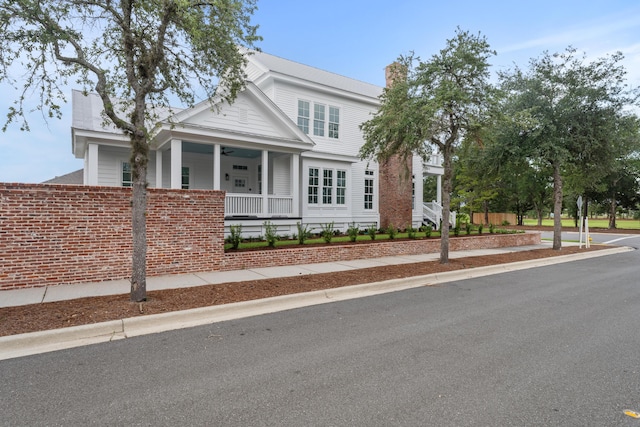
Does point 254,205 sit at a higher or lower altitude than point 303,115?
lower

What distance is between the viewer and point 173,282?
7773mm

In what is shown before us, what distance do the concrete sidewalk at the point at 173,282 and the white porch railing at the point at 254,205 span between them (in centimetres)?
408

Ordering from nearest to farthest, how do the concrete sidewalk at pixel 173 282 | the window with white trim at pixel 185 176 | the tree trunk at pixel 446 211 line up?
the concrete sidewalk at pixel 173 282 → the tree trunk at pixel 446 211 → the window with white trim at pixel 185 176

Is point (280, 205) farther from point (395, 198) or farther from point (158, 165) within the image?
point (395, 198)

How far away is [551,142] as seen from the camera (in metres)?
14.7

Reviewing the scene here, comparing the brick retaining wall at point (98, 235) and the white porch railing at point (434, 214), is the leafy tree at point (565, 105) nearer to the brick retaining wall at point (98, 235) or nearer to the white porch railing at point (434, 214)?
the white porch railing at point (434, 214)

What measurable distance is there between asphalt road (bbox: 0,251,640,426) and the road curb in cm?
29

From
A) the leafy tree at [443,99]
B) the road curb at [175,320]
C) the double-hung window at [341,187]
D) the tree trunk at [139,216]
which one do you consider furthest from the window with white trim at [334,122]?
the tree trunk at [139,216]

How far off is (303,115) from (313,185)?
362 centimetres

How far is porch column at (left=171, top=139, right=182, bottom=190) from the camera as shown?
464 inches

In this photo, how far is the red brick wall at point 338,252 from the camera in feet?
31.7

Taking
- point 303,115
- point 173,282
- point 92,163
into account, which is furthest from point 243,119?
point 173,282

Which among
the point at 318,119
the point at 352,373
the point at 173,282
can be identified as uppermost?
the point at 318,119

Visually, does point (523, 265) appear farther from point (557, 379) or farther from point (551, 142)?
point (557, 379)
